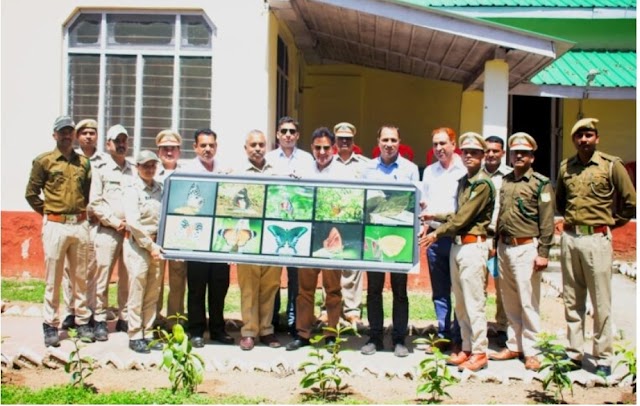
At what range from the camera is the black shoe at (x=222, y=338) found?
640 cm

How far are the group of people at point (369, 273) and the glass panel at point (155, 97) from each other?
2.78m

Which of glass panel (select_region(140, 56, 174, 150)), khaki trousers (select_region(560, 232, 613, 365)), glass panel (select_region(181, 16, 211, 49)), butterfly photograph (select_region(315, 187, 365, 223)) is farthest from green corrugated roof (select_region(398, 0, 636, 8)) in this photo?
khaki trousers (select_region(560, 232, 613, 365))

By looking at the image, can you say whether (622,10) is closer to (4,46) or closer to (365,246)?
(365,246)

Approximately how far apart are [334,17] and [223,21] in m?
1.49

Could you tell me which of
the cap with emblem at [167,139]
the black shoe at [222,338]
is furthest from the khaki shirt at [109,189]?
the black shoe at [222,338]

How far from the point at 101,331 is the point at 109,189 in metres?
1.30

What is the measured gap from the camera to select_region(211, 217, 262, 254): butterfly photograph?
6047mm

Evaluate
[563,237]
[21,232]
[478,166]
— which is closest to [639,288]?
[563,237]

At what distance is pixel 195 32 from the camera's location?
9398 millimetres

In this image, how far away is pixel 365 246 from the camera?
19.4 feet

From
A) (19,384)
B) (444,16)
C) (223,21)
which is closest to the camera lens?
(19,384)

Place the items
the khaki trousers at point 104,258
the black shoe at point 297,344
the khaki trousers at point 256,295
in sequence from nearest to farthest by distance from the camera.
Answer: the black shoe at point 297,344, the khaki trousers at point 256,295, the khaki trousers at point 104,258

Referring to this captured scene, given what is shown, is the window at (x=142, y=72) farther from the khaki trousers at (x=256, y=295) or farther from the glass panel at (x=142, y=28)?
the khaki trousers at (x=256, y=295)

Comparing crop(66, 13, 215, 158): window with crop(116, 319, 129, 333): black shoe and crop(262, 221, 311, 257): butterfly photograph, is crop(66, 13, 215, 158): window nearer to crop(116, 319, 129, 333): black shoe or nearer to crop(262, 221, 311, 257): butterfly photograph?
crop(116, 319, 129, 333): black shoe
